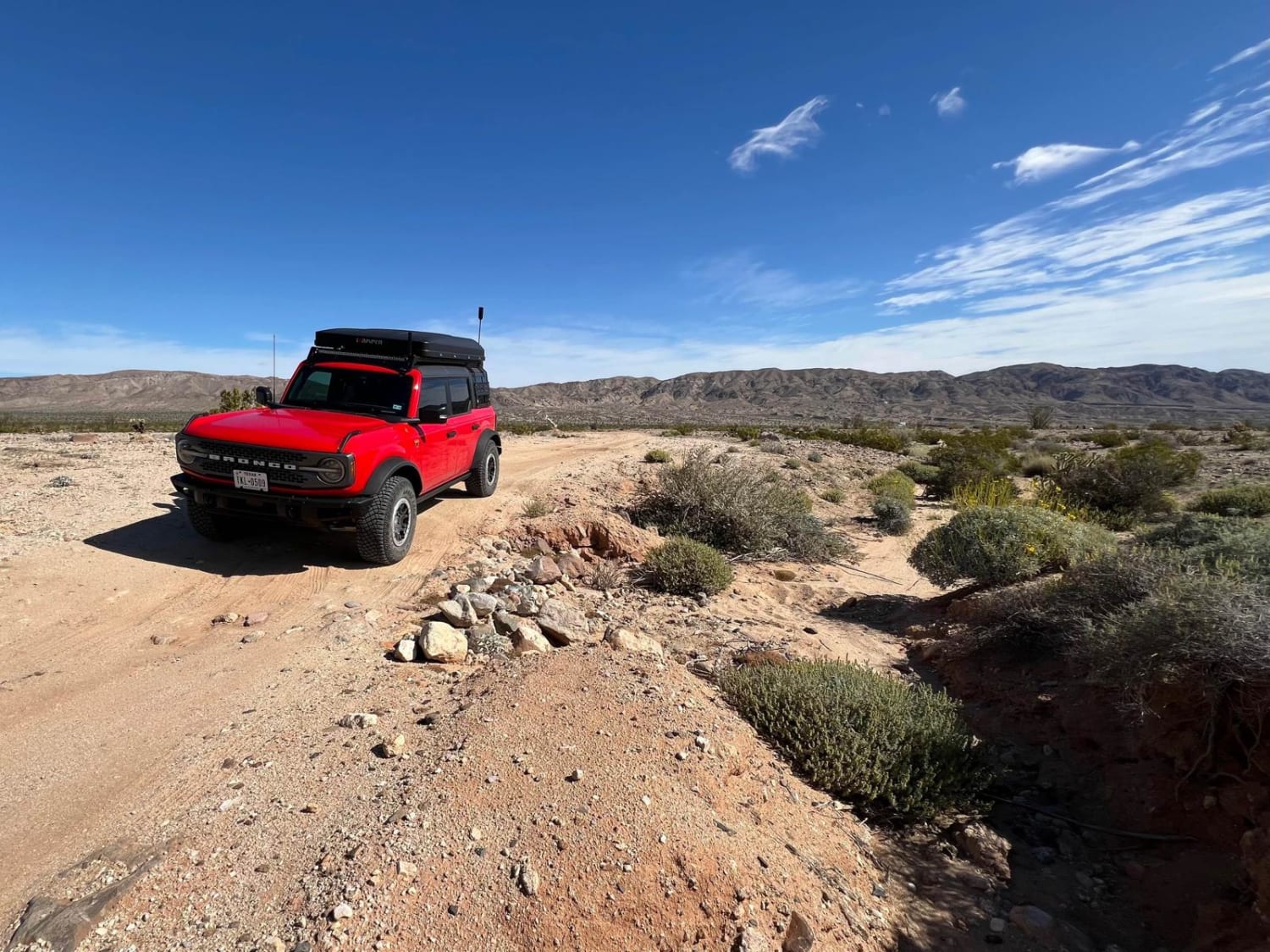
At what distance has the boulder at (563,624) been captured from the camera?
466 cm

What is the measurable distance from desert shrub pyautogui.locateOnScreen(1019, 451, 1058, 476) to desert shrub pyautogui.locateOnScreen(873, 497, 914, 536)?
907 cm

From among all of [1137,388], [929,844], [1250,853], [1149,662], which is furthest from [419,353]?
[1137,388]

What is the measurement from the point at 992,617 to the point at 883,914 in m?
4.00

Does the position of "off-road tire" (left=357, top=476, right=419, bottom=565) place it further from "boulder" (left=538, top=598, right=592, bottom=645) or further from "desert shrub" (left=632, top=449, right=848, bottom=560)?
"desert shrub" (left=632, top=449, right=848, bottom=560)

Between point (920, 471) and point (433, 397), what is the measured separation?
16.7 metres

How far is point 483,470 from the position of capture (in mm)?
8617

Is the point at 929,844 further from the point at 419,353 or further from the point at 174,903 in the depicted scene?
the point at 419,353

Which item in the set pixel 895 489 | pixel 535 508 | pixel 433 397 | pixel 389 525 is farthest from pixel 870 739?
pixel 895 489

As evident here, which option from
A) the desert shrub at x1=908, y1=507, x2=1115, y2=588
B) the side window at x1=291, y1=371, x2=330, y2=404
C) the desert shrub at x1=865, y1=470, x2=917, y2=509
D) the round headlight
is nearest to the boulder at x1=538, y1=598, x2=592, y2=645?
the round headlight

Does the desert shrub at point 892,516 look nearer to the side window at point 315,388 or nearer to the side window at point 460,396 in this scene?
the side window at point 460,396

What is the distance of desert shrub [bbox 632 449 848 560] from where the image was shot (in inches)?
367

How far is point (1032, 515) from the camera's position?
7.85 metres

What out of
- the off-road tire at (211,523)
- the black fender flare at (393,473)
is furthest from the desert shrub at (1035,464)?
the off-road tire at (211,523)

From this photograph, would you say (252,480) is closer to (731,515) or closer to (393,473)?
(393,473)
